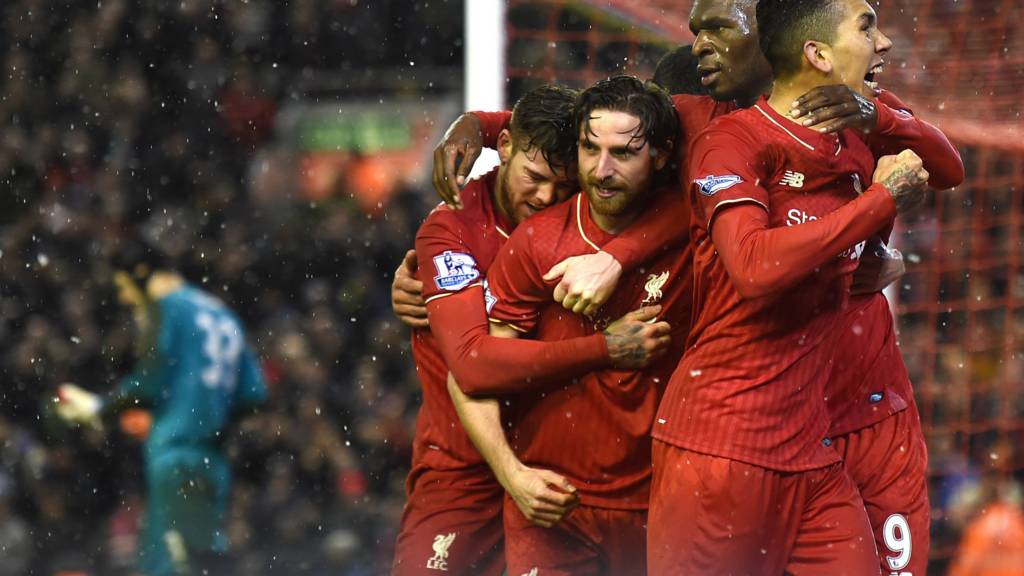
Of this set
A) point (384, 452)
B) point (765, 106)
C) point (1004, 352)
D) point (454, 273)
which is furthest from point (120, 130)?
point (765, 106)

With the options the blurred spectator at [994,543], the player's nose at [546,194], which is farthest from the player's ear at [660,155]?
the blurred spectator at [994,543]

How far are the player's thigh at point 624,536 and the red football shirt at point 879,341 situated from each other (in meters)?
0.53

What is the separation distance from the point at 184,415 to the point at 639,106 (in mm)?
4187

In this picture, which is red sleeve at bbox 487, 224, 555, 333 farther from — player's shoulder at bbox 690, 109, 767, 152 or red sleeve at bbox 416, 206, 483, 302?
player's shoulder at bbox 690, 109, 767, 152

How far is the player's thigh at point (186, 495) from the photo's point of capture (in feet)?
23.8

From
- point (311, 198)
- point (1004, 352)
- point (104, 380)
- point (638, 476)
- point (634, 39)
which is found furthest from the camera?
point (311, 198)

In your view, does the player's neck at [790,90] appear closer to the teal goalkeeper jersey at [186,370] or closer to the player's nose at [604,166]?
the player's nose at [604,166]

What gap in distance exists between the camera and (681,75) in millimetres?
4395

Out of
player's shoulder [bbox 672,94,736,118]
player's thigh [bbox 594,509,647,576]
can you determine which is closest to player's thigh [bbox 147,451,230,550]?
player's thigh [bbox 594,509,647,576]

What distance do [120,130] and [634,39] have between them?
4894 millimetres

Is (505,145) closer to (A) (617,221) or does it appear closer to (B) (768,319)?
(A) (617,221)

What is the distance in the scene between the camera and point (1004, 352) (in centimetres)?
816

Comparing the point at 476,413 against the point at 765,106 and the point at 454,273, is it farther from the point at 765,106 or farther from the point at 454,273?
the point at 765,106

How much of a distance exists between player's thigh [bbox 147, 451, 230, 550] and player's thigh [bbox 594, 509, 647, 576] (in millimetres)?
3769
